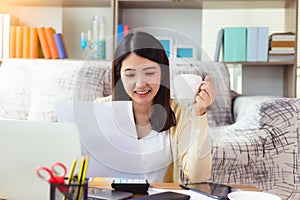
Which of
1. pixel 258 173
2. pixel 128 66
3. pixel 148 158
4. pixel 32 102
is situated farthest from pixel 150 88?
pixel 32 102

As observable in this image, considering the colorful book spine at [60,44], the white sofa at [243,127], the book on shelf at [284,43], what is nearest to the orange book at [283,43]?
the book on shelf at [284,43]

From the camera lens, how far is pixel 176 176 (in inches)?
47.5

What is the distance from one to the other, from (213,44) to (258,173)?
1.51 m

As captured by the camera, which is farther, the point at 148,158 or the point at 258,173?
the point at 258,173

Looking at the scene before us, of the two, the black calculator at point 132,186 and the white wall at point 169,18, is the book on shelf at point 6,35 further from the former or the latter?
the black calculator at point 132,186

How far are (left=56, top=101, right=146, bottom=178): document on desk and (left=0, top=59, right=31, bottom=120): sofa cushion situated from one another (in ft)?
5.07

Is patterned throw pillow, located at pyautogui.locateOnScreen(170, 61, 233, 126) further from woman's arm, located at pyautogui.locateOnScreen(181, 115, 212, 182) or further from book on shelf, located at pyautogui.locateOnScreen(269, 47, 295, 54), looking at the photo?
book on shelf, located at pyautogui.locateOnScreen(269, 47, 295, 54)

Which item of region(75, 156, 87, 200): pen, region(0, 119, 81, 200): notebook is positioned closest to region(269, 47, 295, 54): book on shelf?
region(0, 119, 81, 200): notebook

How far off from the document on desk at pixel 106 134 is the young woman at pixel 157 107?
21mm

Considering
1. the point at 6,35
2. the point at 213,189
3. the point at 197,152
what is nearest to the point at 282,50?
the point at 6,35

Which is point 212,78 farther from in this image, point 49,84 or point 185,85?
point 49,84

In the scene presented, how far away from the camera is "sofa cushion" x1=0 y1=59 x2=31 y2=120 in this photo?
100 inches

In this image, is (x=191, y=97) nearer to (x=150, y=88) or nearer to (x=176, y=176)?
(x=150, y=88)

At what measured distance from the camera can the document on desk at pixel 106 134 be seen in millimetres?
1063
